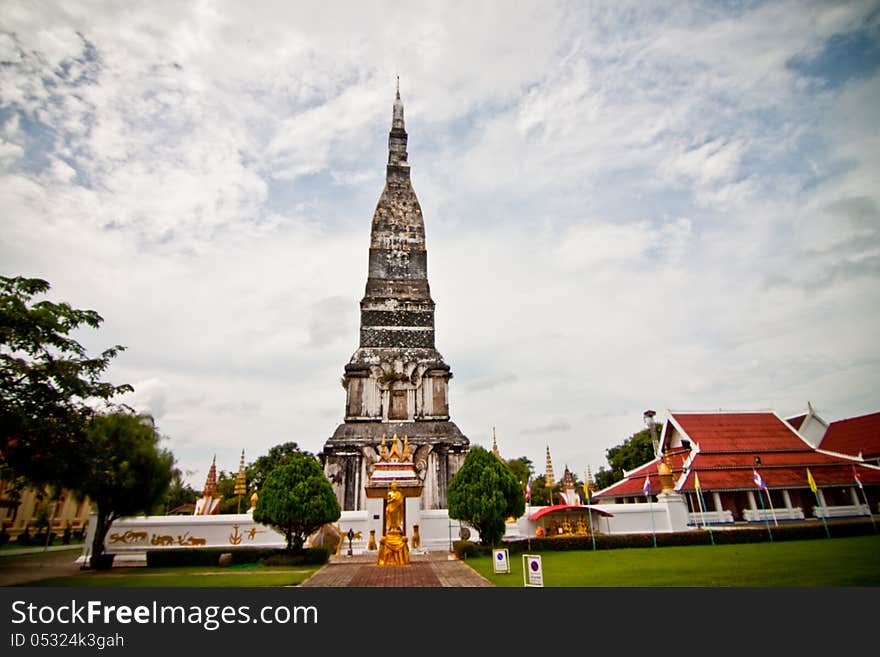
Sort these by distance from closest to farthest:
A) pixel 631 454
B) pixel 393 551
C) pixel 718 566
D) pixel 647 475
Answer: pixel 718 566 → pixel 393 551 → pixel 647 475 → pixel 631 454

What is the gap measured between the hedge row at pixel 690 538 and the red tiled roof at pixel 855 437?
37.1 ft

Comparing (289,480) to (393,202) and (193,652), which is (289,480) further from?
(393,202)

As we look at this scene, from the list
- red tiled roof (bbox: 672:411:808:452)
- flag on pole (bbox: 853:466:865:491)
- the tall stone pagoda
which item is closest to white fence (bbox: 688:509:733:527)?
red tiled roof (bbox: 672:411:808:452)

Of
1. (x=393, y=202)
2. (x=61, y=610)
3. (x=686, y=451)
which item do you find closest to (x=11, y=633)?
(x=61, y=610)

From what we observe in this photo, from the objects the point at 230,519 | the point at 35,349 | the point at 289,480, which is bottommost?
the point at 230,519

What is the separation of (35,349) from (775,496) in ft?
96.4

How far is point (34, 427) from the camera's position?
11375mm

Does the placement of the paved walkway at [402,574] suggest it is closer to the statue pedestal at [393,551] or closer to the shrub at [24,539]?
the statue pedestal at [393,551]

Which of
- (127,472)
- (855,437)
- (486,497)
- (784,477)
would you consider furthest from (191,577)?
(855,437)

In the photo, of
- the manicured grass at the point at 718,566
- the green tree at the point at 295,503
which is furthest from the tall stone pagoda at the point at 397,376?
the manicured grass at the point at 718,566

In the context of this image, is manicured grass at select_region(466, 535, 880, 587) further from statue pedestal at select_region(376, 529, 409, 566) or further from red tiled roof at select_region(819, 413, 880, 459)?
red tiled roof at select_region(819, 413, 880, 459)

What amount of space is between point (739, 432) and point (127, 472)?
27952mm

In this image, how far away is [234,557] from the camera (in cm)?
1568

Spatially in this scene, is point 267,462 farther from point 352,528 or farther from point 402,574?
point 402,574
